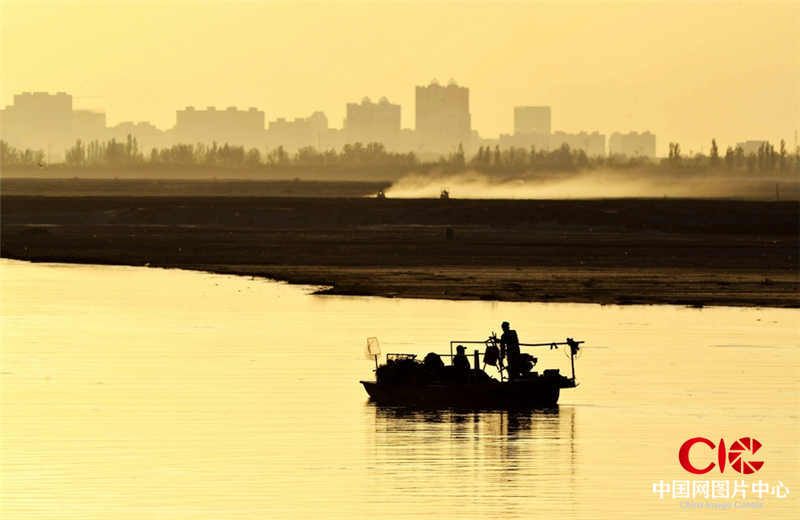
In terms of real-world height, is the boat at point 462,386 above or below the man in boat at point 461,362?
below

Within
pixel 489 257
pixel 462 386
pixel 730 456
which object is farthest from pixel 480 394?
pixel 489 257

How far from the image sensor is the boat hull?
1834 inches

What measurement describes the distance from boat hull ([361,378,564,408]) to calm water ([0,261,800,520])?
72 centimetres

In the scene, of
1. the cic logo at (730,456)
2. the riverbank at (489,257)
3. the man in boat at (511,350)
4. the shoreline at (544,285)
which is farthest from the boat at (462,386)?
the riverbank at (489,257)

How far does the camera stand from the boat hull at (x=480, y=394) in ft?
153

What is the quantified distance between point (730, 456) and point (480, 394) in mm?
9188

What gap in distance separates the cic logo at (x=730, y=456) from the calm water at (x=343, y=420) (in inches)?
14.2

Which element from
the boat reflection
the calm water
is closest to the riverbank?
the calm water

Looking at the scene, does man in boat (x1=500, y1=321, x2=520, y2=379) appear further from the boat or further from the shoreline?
the shoreline

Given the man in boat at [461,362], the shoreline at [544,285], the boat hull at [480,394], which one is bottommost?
the boat hull at [480,394]

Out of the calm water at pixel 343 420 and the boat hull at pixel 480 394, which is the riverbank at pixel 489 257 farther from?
the boat hull at pixel 480 394

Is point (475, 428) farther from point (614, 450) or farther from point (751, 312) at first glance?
point (751, 312)

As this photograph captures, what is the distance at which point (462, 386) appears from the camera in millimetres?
46875

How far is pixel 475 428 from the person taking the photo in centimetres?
4322
